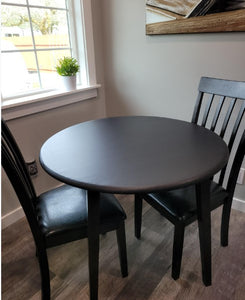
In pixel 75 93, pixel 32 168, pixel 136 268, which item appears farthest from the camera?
pixel 75 93

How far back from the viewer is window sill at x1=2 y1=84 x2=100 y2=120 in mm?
1655

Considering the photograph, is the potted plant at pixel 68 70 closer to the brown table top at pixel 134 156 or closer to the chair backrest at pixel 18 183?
the brown table top at pixel 134 156

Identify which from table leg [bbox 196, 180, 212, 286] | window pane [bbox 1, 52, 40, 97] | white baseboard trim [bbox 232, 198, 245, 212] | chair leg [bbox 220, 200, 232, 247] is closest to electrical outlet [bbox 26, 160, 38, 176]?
window pane [bbox 1, 52, 40, 97]

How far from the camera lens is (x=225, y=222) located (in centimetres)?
153

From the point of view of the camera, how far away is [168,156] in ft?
3.67

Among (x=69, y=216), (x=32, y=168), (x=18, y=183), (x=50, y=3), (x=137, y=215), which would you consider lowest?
(x=137, y=215)

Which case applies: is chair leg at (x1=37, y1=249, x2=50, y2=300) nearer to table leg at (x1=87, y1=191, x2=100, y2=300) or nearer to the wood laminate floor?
the wood laminate floor

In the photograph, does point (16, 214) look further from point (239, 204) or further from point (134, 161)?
point (239, 204)

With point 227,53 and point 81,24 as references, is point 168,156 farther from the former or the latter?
point 81,24

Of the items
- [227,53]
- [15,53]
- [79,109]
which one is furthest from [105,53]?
[227,53]

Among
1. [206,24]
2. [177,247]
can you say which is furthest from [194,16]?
[177,247]

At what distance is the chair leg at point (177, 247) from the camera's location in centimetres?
125

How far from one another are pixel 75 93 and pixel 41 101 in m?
0.33

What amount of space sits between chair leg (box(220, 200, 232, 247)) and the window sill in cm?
140
